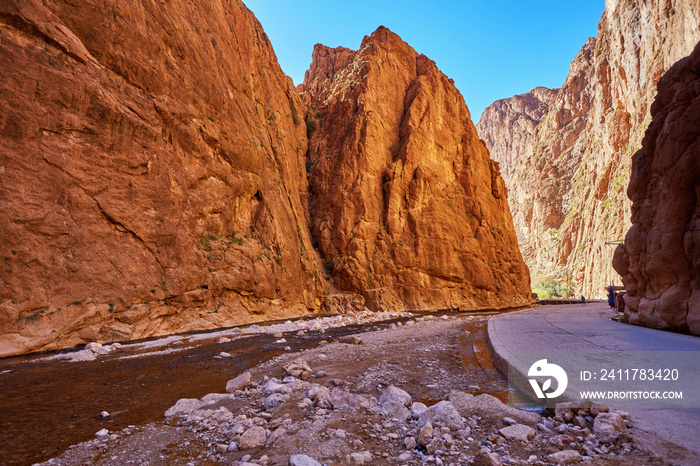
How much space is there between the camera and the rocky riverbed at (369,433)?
2.76 meters

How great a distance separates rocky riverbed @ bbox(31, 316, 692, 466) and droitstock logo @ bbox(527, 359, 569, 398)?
34 cm

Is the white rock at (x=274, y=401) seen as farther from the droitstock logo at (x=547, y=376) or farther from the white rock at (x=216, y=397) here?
the droitstock logo at (x=547, y=376)

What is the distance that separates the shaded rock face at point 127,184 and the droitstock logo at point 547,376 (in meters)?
12.7

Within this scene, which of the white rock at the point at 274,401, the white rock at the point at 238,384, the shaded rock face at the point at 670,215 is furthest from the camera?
the shaded rock face at the point at 670,215

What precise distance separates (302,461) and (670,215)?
458 inches

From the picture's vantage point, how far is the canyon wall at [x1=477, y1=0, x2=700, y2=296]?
43625mm

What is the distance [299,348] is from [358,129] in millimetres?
26921

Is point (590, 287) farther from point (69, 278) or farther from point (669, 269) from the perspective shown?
point (69, 278)

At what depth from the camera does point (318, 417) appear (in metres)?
3.88

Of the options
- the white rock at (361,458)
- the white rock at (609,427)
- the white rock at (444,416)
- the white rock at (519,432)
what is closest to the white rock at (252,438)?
the white rock at (361,458)

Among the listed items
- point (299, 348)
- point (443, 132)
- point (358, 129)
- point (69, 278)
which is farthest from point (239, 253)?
point (443, 132)

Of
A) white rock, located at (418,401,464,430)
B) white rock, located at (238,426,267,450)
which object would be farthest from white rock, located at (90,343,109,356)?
white rock, located at (418,401,464,430)

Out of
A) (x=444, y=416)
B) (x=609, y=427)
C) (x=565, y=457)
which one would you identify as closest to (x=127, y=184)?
(x=444, y=416)

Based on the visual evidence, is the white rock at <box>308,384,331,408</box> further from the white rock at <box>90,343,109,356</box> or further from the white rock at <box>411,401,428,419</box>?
the white rock at <box>90,343,109,356</box>
